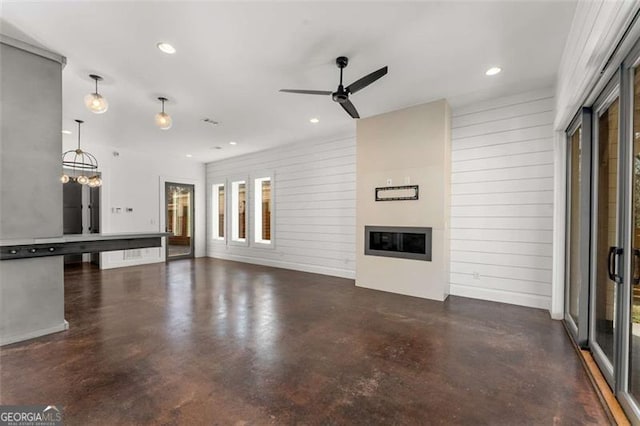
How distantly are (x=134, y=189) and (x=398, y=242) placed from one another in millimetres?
7014

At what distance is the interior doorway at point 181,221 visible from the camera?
8584mm

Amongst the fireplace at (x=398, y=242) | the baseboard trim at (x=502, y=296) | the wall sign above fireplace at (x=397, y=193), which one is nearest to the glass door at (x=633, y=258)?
the baseboard trim at (x=502, y=296)

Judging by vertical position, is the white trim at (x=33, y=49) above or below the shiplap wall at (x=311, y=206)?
above

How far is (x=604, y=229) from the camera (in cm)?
250

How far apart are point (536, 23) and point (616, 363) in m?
2.87

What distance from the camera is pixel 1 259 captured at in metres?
2.74

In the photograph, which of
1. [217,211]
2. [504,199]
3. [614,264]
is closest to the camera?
[614,264]

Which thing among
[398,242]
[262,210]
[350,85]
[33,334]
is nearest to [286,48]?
[350,85]

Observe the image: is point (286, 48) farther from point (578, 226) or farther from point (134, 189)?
point (134, 189)

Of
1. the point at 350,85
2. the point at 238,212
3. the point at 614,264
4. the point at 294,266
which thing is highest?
the point at 350,85

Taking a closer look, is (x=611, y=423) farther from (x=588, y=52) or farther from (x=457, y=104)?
(x=457, y=104)

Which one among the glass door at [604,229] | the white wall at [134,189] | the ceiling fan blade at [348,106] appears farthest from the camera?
the white wall at [134,189]

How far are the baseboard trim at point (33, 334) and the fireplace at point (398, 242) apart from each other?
424cm

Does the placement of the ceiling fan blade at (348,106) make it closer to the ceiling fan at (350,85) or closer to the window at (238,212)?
the ceiling fan at (350,85)
